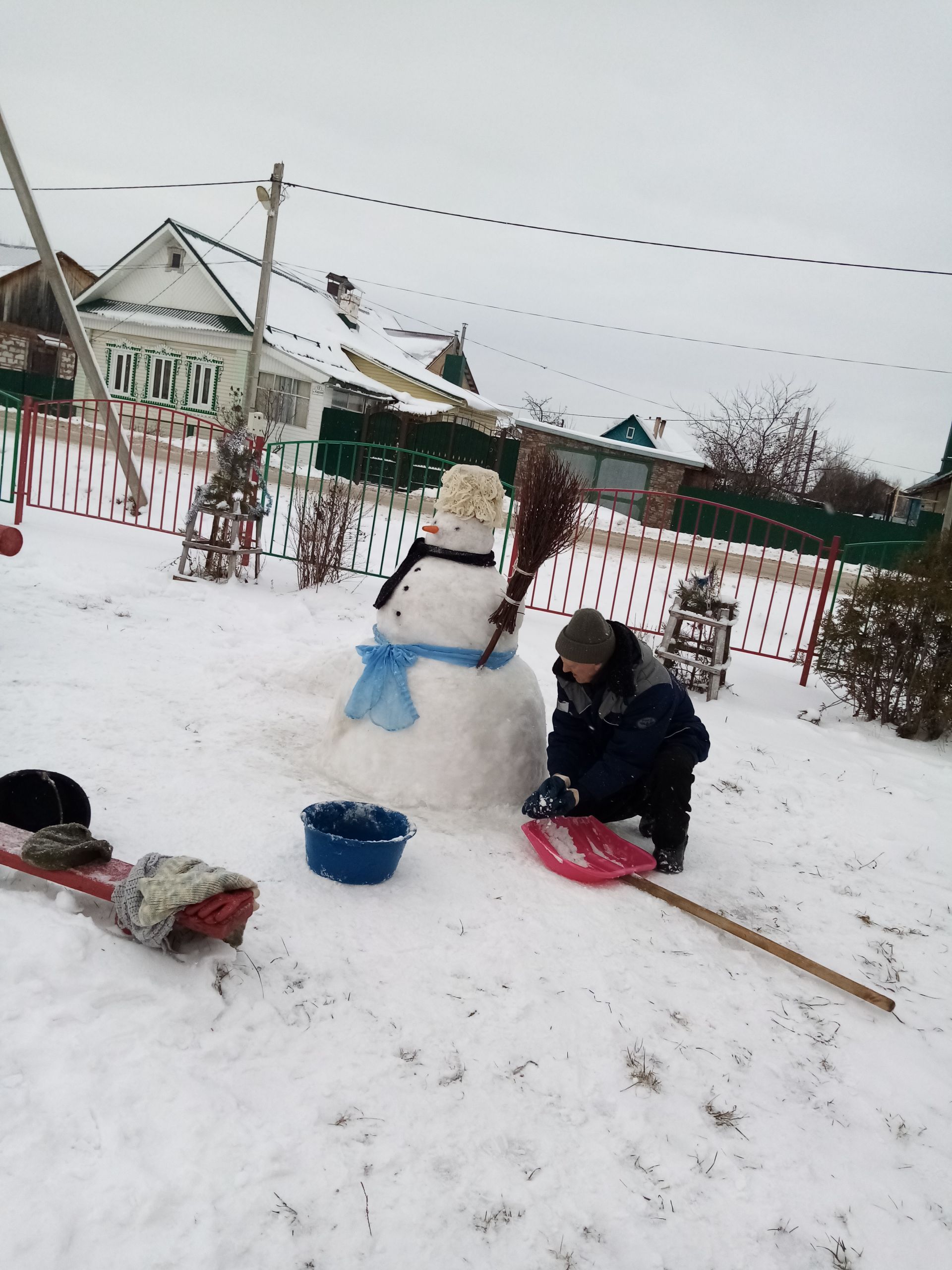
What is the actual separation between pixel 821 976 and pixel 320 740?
2.40 m

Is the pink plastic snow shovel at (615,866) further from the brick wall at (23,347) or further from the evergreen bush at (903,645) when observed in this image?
the brick wall at (23,347)

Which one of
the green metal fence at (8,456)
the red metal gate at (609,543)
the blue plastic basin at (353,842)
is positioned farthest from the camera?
the green metal fence at (8,456)

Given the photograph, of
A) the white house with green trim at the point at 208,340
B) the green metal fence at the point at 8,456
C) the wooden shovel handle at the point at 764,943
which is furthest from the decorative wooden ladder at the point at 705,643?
the white house with green trim at the point at 208,340

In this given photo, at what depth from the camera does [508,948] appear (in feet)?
9.39

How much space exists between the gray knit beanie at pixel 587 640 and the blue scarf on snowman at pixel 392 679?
1.52ft

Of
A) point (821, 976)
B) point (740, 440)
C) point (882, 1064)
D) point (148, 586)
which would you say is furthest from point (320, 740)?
point (740, 440)

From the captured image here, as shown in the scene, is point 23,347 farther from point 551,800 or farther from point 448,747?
point 551,800

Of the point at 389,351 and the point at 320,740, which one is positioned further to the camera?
the point at 389,351

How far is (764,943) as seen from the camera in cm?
302

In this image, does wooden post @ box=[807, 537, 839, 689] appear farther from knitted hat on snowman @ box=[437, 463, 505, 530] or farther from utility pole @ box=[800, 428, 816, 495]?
utility pole @ box=[800, 428, 816, 495]

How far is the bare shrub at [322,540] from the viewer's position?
804 cm

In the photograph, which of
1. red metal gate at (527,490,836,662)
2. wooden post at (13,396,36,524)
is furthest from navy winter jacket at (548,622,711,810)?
wooden post at (13,396,36,524)

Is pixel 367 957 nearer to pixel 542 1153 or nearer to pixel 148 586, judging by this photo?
pixel 542 1153

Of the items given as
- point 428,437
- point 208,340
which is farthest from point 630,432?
point 208,340
